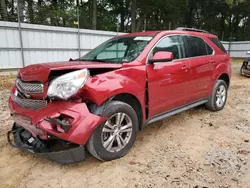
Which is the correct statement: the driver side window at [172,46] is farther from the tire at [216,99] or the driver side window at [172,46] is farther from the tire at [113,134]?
the tire at [216,99]

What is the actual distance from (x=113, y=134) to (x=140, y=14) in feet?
66.7

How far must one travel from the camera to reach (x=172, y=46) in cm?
381

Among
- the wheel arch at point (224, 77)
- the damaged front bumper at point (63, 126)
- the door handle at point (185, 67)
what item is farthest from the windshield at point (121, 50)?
the wheel arch at point (224, 77)

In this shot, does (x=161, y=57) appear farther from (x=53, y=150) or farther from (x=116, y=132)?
(x=53, y=150)

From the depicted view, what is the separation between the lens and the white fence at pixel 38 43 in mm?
9167

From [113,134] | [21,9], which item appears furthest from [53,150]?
[21,9]

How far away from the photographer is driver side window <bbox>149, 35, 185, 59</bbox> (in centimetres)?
356

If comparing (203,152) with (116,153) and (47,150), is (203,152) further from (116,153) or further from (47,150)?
(47,150)

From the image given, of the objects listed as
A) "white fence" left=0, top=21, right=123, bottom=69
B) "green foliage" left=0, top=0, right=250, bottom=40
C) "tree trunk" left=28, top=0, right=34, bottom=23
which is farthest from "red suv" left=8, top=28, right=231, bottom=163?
"green foliage" left=0, top=0, right=250, bottom=40

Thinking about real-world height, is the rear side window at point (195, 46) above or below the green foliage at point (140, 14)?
below

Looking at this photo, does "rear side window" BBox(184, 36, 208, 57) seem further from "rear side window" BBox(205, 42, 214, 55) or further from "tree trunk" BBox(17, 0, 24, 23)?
"tree trunk" BBox(17, 0, 24, 23)

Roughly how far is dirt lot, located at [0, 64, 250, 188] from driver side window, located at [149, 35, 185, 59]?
1301mm

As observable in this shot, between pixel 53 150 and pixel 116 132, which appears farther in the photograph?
pixel 116 132

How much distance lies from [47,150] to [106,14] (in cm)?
2163
